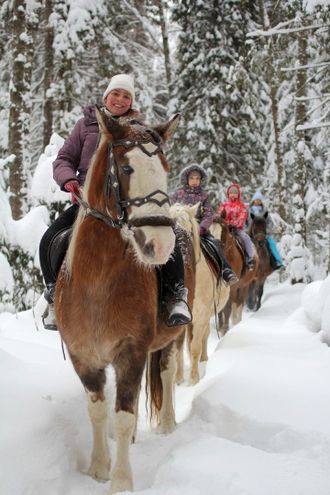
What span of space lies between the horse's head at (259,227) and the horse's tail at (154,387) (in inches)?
419

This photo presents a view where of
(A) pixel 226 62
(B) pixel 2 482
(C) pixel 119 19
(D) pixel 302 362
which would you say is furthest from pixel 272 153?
(B) pixel 2 482

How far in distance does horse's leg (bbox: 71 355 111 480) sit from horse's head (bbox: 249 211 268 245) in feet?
39.6

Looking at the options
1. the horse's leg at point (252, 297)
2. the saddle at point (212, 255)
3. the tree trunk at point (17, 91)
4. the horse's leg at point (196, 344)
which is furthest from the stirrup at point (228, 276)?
the horse's leg at point (252, 297)

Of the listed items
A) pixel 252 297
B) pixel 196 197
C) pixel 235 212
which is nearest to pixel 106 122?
pixel 196 197

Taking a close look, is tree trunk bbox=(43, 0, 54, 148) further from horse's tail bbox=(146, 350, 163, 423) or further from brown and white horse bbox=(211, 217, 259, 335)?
horse's tail bbox=(146, 350, 163, 423)

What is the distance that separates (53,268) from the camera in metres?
4.12

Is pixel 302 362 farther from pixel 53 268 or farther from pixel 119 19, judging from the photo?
pixel 119 19

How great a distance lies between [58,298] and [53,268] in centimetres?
35

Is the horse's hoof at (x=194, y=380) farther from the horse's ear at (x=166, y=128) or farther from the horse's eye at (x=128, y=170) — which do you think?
the horse's eye at (x=128, y=170)

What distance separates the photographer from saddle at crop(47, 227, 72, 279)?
4039 millimetres

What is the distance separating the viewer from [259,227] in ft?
51.0

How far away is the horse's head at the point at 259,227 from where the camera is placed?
1540cm

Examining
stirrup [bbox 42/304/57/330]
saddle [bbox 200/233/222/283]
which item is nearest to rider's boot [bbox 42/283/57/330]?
stirrup [bbox 42/304/57/330]

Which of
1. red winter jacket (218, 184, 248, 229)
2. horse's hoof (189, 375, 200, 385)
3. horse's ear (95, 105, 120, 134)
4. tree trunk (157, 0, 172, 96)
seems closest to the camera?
horse's ear (95, 105, 120, 134)
